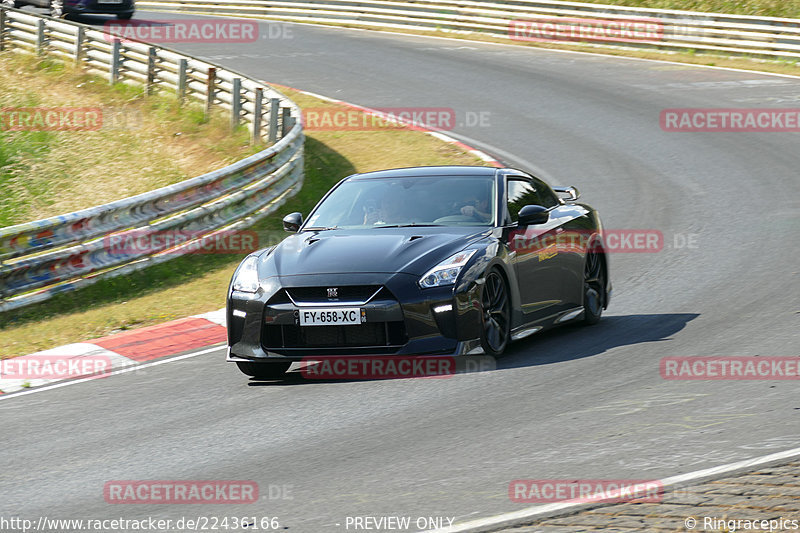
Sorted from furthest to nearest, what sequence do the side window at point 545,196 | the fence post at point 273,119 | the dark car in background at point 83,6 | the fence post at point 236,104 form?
the dark car in background at point 83,6 < the fence post at point 236,104 < the fence post at point 273,119 < the side window at point 545,196

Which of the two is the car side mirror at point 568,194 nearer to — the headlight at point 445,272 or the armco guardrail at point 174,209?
the headlight at point 445,272

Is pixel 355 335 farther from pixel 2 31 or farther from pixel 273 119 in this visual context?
pixel 2 31

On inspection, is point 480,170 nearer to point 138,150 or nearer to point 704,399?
point 704,399

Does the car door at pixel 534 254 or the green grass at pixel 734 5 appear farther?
the green grass at pixel 734 5

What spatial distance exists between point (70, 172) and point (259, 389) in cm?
1338

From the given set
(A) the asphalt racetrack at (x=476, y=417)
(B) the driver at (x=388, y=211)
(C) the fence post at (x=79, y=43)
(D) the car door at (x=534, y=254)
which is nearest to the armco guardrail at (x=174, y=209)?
(C) the fence post at (x=79, y=43)

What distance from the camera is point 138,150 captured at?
21594mm

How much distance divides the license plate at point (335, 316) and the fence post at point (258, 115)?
40.5ft

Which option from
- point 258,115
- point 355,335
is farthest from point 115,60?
point 355,335

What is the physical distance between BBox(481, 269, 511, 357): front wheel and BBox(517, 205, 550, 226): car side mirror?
590 millimetres

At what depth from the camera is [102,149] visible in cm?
2200

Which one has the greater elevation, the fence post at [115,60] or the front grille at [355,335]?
the front grille at [355,335]

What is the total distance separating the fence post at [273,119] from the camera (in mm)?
19266

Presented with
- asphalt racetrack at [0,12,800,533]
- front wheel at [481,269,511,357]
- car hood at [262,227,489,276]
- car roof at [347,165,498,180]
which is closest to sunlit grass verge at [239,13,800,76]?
asphalt racetrack at [0,12,800,533]
